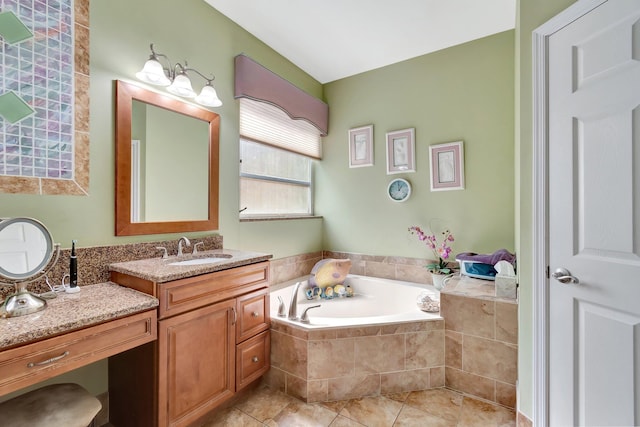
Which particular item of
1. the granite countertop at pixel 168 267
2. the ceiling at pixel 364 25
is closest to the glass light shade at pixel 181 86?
the ceiling at pixel 364 25

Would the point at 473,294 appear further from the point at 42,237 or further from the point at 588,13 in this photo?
the point at 42,237

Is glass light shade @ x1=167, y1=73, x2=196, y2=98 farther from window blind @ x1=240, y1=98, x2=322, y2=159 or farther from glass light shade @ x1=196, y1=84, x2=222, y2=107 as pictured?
window blind @ x1=240, y1=98, x2=322, y2=159

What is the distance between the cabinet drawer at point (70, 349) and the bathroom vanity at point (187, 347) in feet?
0.31

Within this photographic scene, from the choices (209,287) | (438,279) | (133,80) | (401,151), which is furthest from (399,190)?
(133,80)

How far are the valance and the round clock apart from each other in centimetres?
105

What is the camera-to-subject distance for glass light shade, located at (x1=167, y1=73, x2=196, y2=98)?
1845 mm

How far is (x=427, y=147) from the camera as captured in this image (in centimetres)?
287

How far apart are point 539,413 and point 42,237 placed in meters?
2.45

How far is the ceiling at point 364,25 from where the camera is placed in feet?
7.11

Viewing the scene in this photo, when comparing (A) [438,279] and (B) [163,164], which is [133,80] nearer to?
(B) [163,164]

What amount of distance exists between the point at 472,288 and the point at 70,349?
229 cm

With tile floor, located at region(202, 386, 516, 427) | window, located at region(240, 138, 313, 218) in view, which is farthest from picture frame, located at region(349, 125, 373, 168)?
tile floor, located at region(202, 386, 516, 427)

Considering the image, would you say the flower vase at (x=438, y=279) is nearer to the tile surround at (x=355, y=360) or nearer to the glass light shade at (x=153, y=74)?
the tile surround at (x=355, y=360)

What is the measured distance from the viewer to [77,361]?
1.07 m
